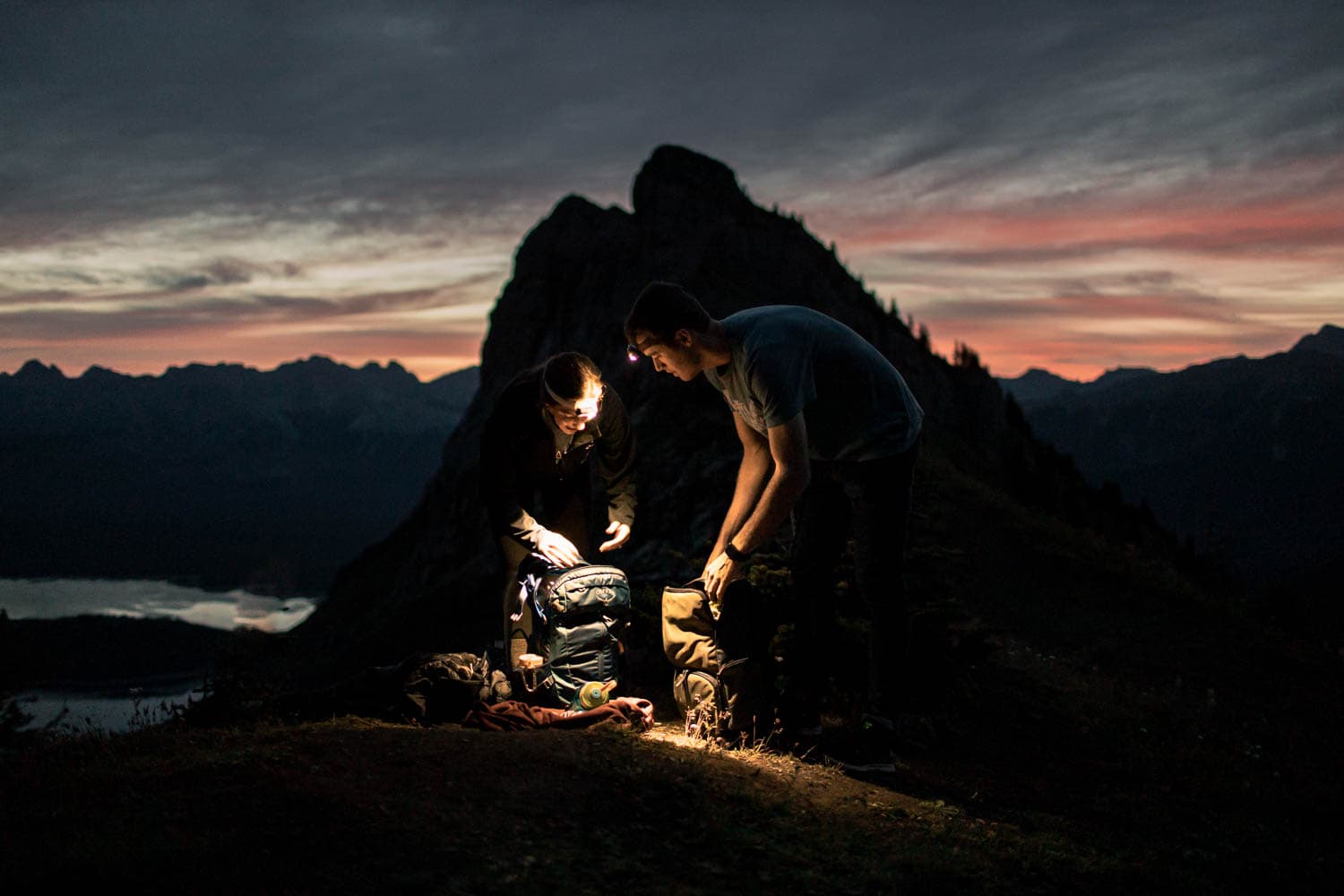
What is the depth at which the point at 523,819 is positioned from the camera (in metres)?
4.12

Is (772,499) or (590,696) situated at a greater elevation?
(772,499)

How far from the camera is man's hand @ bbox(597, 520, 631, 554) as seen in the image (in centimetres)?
665

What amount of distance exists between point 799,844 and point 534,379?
360 centimetres

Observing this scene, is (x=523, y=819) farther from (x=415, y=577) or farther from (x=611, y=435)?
(x=415, y=577)

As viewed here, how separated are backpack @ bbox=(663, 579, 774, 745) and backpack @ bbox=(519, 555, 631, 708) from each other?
1.75 ft

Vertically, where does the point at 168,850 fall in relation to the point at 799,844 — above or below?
above

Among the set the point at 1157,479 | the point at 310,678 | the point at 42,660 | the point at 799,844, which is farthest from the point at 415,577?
the point at 1157,479

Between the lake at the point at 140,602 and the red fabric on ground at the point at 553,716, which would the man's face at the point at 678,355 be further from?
the lake at the point at 140,602

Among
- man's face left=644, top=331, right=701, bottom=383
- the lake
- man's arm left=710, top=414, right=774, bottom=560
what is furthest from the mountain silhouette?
the lake

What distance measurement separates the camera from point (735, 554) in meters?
5.25

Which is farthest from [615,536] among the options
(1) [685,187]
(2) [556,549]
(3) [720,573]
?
(1) [685,187]

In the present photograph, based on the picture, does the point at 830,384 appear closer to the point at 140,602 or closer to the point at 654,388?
the point at 654,388

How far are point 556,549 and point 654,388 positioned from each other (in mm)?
23727

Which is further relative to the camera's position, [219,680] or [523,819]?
[219,680]
